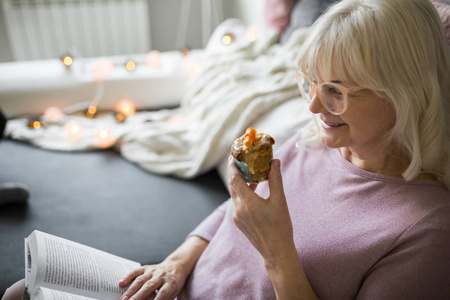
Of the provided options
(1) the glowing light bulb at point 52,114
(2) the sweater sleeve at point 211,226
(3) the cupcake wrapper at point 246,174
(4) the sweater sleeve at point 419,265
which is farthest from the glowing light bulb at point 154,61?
(4) the sweater sleeve at point 419,265

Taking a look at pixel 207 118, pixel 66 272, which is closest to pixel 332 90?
pixel 66 272

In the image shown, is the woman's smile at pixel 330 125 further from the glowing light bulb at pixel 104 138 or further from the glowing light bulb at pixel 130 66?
the glowing light bulb at pixel 130 66

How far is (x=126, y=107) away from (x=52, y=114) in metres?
0.37

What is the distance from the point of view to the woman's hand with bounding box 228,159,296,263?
768 mm

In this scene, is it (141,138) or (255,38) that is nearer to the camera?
(141,138)

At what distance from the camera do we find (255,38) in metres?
2.11

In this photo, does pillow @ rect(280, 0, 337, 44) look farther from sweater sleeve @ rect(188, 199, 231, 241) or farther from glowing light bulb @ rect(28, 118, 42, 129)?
glowing light bulb @ rect(28, 118, 42, 129)

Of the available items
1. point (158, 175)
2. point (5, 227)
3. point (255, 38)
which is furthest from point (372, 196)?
point (255, 38)

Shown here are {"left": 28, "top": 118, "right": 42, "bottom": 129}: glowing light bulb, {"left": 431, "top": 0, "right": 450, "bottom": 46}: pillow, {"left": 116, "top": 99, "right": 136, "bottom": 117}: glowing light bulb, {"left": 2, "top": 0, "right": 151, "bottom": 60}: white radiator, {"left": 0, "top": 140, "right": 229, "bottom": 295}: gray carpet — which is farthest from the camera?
{"left": 2, "top": 0, "right": 151, "bottom": 60}: white radiator

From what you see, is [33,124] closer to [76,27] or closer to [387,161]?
[76,27]

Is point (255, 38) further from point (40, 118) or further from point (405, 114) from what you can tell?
point (405, 114)

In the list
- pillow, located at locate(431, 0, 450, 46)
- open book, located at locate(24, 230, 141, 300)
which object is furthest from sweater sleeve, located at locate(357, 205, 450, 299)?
open book, located at locate(24, 230, 141, 300)

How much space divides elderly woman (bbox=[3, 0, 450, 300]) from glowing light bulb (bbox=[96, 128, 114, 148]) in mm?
1121

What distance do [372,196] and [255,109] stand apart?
0.72 m
